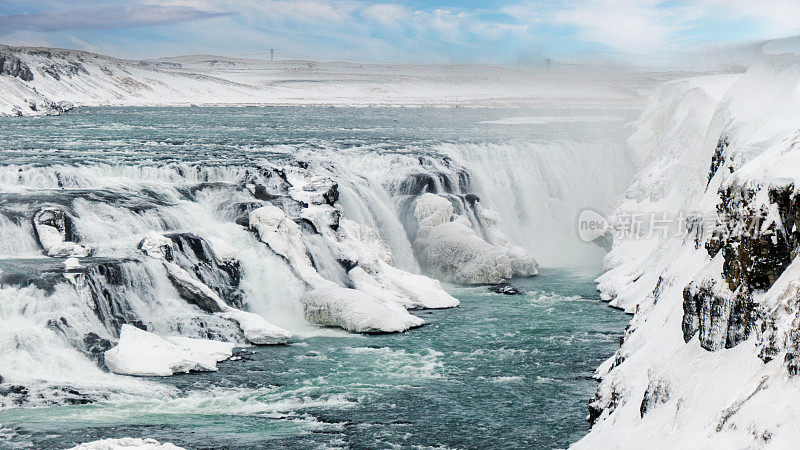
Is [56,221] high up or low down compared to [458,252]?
up

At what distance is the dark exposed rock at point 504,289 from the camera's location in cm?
2569

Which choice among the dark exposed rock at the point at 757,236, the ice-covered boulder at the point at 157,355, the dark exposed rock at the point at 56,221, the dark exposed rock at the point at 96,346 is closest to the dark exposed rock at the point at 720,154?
the dark exposed rock at the point at 757,236

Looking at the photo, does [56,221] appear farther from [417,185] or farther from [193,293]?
[417,185]

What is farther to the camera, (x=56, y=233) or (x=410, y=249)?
(x=410, y=249)

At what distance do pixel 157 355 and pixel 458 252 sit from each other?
487 inches

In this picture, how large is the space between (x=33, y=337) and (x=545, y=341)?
10622 millimetres

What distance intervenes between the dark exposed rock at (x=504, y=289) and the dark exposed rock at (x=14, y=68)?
89.9m

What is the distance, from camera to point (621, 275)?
2544cm

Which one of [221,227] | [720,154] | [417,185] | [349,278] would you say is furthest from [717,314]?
[417,185]

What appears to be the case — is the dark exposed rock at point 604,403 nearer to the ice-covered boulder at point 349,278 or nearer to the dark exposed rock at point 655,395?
the dark exposed rock at point 655,395

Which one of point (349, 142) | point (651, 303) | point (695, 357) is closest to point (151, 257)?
point (651, 303)

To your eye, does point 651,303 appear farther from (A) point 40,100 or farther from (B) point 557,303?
(A) point 40,100

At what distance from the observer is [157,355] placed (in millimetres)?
17891

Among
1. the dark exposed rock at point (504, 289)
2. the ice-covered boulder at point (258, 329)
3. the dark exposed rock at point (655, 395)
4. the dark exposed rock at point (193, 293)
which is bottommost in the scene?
the dark exposed rock at point (504, 289)
